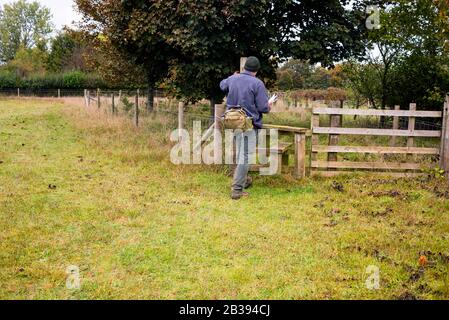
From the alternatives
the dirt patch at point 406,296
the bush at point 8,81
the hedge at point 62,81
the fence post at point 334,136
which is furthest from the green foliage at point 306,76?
the dirt patch at point 406,296

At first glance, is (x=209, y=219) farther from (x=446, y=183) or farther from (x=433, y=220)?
(x=446, y=183)

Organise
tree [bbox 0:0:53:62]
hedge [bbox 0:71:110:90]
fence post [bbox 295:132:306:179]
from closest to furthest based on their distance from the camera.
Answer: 1. fence post [bbox 295:132:306:179]
2. hedge [bbox 0:71:110:90]
3. tree [bbox 0:0:53:62]

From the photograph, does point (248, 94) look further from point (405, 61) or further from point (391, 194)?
point (405, 61)

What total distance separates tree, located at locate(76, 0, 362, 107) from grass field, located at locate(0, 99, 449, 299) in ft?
14.6

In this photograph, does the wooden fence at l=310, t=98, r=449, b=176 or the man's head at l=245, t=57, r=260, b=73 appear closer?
the man's head at l=245, t=57, r=260, b=73

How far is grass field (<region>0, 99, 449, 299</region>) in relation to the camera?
4223mm

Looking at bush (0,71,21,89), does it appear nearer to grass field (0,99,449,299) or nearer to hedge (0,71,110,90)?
hedge (0,71,110,90)

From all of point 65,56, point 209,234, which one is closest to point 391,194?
point 209,234

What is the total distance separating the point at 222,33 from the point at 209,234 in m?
7.95

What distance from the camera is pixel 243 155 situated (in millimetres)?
7375

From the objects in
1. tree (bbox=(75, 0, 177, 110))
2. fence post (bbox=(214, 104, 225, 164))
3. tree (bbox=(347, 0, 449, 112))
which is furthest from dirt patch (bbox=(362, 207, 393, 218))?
tree (bbox=(75, 0, 177, 110))

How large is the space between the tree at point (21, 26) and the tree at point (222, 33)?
66.5 metres

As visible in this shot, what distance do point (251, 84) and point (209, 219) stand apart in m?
2.44

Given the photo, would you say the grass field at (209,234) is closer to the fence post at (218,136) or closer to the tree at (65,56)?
the fence post at (218,136)
